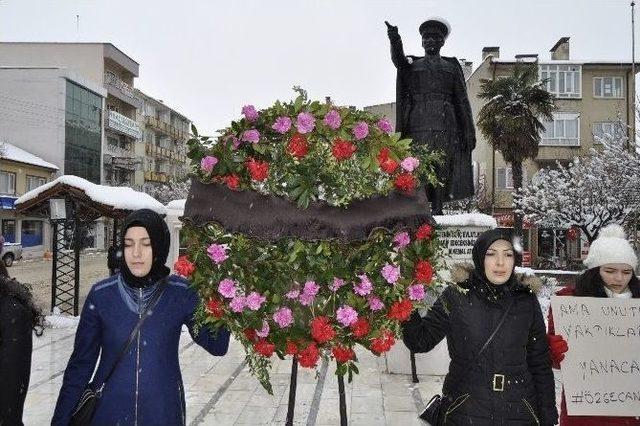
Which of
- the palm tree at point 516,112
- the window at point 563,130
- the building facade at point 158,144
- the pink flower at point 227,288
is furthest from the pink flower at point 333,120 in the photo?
the building facade at point 158,144

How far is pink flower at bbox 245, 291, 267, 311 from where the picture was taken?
259 cm

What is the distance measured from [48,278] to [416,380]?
68.0ft

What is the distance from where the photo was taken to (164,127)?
69.0 meters

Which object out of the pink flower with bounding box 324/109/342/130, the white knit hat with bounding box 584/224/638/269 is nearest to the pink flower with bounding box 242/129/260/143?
the pink flower with bounding box 324/109/342/130

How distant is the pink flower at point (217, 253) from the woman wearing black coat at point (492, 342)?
106 centimetres

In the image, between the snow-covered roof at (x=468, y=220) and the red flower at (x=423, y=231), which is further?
the snow-covered roof at (x=468, y=220)

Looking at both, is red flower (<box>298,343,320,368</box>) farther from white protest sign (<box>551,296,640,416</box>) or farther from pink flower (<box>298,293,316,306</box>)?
white protest sign (<box>551,296,640,416</box>)

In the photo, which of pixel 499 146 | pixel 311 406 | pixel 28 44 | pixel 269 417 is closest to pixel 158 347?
pixel 269 417

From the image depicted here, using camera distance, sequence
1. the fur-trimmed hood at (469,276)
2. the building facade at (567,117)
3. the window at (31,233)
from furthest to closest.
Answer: the building facade at (567,117) < the window at (31,233) < the fur-trimmed hood at (469,276)

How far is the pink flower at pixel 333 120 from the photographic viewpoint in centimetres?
269

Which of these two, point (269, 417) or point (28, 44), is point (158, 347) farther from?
point (28, 44)

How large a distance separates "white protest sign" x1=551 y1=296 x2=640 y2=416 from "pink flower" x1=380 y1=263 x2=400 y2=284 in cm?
142

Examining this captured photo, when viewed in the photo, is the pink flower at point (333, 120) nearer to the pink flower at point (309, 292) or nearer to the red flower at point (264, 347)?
the pink flower at point (309, 292)

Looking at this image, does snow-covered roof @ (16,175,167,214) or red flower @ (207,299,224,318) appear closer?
red flower @ (207,299,224,318)
